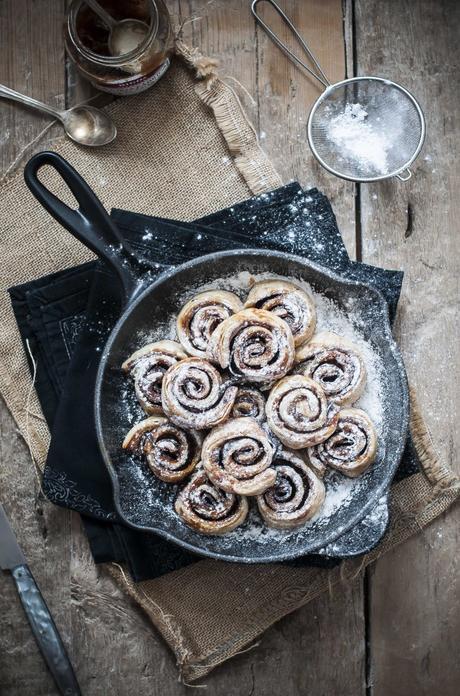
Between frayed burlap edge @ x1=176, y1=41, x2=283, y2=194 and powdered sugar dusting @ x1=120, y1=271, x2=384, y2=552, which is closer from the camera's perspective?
powdered sugar dusting @ x1=120, y1=271, x2=384, y2=552

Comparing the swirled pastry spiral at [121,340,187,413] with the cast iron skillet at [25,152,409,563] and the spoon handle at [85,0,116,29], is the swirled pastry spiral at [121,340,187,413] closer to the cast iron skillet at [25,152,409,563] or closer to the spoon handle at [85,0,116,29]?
the cast iron skillet at [25,152,409,563]

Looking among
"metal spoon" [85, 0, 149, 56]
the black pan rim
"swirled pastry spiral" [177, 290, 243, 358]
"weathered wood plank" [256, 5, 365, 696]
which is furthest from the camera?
"weathered wood plank" [256, 5, 365, 696]

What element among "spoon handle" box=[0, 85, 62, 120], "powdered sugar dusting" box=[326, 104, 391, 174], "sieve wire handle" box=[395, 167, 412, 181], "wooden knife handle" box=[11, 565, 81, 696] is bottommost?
"wooden knife handle" box=[11, 565, 81, 696]

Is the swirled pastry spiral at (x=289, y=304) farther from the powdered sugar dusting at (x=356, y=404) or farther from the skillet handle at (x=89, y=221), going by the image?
the skillet handle at (x=89, y=221)

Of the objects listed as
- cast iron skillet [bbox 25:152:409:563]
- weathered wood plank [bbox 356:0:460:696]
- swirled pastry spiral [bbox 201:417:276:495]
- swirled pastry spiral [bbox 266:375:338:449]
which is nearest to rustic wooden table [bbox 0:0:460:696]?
weathered wood plank [bbox 356:0:460:696]

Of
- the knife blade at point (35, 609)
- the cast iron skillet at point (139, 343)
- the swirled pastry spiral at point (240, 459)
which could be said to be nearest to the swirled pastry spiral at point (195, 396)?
the swirled pastry spiral at point (240, 459)

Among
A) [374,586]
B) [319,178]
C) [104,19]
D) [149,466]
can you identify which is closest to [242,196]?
[319,178]

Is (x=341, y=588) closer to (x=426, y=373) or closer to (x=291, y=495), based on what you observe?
(x=291, y=495)
